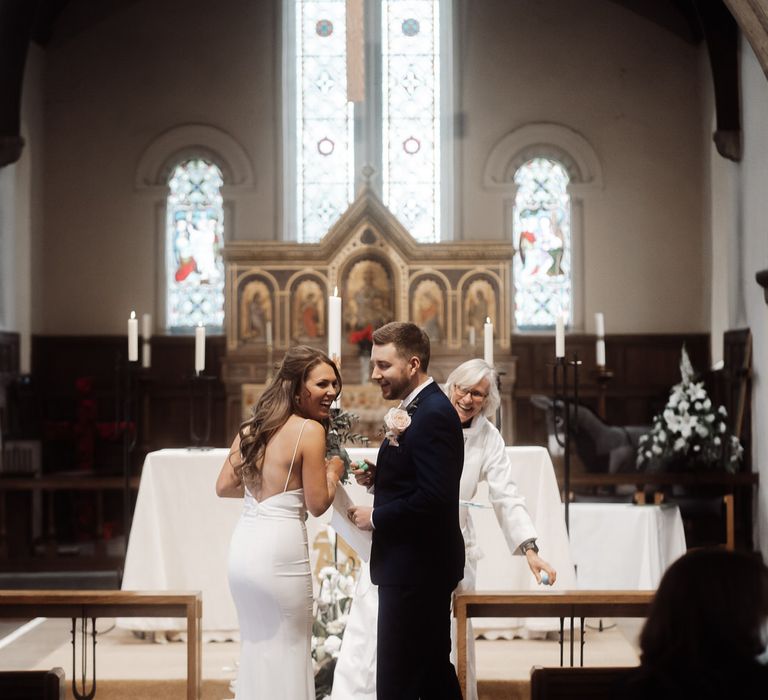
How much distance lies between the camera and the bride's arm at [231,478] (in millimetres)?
3500

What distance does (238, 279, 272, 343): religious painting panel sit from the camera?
10820mm

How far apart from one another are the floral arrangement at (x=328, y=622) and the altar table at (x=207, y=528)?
701 millimetres

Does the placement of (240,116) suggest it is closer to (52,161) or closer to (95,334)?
(52,161)

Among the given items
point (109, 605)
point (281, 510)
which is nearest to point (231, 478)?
point (281, 510)

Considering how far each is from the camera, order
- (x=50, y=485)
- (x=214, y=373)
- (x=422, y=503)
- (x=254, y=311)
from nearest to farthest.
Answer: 1. (x=422, y=503)
2. (x=50, y=485)
3. (x=254, y=311)
4. (x=214, y=373)

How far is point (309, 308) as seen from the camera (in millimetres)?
10953

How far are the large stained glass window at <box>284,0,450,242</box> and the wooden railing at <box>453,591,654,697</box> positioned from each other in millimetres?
9283

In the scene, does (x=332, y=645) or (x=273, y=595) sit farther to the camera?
(x=332, y=645)

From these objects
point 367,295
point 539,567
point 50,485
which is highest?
point 367,295

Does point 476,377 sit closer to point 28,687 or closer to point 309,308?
point 28,687

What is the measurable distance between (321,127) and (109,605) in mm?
9849

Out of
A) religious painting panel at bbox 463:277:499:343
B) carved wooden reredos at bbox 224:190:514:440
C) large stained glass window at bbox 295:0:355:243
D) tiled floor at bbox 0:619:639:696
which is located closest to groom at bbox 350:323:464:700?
tiled floor at bbox 0:619:639:696

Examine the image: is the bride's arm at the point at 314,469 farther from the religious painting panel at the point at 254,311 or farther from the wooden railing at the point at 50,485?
the religious painting panel at the point at 254,311

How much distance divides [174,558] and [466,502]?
6.64 feet
